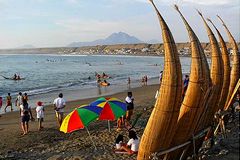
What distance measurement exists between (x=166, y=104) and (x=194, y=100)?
1002mm

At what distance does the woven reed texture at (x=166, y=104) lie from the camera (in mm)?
8648

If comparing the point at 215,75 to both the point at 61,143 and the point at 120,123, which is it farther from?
the point at 61,143

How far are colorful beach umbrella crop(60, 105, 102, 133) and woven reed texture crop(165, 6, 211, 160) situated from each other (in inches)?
143

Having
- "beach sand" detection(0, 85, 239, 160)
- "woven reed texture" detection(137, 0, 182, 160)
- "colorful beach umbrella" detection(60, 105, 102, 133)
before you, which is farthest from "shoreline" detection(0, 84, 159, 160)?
"woven reed texture" detection(137, 0, 182, 160)

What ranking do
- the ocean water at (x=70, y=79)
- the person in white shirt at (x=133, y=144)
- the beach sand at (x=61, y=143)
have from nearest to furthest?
the person in white shirt at (x=133, y=144), the beach sand at (x=61, y=143), the ocean water at (x=70, y=79)

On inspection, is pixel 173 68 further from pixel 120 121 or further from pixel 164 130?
A: pixel 120 121

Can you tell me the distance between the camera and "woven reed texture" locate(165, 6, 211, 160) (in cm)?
916

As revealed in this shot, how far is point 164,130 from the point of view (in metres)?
8.75

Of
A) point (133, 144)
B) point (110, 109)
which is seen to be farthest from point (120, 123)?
point (133, 144)

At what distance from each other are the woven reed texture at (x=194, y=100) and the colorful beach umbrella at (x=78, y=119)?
3.63 meters

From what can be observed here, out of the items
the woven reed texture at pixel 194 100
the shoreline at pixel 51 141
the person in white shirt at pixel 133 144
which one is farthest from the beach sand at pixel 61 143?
the woven reed texture at pixel 194 100

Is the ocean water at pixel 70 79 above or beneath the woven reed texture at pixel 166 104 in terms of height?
beneath

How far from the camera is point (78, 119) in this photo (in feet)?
38.2

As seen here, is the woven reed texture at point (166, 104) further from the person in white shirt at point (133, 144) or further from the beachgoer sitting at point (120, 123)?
the beachgoer sitting at point (120, 123)
